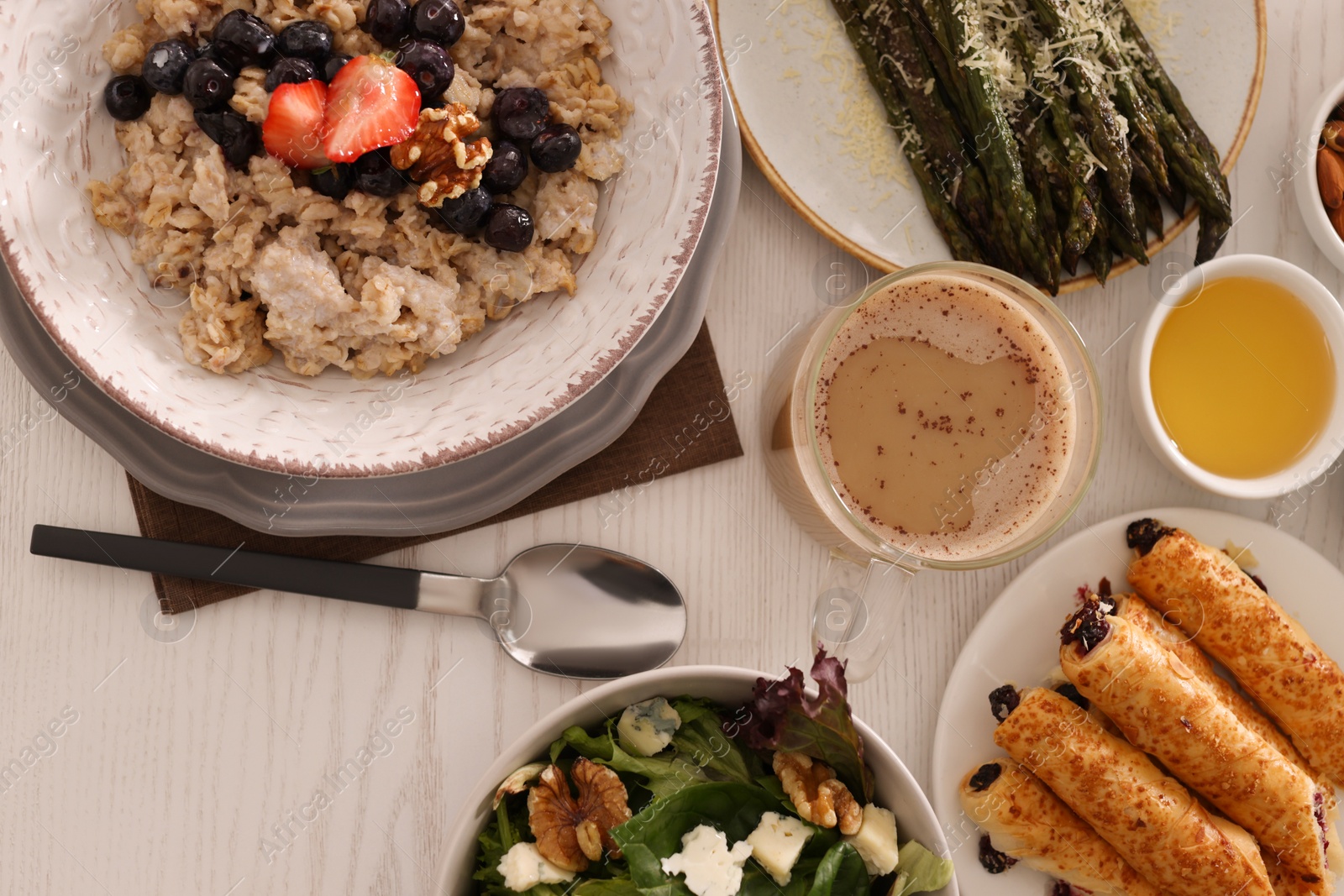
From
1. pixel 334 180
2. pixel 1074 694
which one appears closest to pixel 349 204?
pixel 334 180

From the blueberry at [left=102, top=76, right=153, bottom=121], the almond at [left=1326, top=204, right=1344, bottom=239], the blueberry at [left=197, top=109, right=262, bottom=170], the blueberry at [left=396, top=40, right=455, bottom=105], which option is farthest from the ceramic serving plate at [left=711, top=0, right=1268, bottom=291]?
the blueberry at [left=102, top=76, right=153, bottom=121]

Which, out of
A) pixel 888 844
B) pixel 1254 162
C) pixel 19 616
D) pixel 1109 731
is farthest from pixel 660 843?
pixel 1254 162

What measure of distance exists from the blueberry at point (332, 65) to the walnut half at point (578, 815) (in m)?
1.00

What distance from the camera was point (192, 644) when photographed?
1.59 meters

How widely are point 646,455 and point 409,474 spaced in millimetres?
393

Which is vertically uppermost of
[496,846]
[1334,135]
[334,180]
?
[334,180]

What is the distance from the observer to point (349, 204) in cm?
131

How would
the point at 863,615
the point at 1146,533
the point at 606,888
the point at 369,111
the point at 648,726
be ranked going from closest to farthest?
1. the point at 369,111
2. the point at 606,888
3. the point at 648,726
4. the point at 863,615
5. the point at 1146,533

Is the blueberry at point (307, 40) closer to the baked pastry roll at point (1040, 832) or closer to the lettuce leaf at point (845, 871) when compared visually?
the lettuce leaf at point (845, 871)

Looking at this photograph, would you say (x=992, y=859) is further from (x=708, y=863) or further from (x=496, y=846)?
(x=496, y=846)

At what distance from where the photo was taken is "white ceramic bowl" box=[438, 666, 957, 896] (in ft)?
4.57

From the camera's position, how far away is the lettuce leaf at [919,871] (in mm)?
1350

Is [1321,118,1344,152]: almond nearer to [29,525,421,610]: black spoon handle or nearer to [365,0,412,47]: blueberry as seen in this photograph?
[365,0,412,47]: blueberry

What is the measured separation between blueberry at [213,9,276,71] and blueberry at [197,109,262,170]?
0.07 metres
